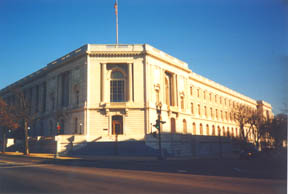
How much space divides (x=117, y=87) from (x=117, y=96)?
1.51m

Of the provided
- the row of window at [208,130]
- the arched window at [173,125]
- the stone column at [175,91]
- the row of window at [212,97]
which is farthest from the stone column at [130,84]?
the row of window at [212,97]

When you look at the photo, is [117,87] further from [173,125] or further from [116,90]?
[173,125]

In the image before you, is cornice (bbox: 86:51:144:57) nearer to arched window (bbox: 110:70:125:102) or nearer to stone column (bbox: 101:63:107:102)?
stone column (bbox: 101:63:107:102)

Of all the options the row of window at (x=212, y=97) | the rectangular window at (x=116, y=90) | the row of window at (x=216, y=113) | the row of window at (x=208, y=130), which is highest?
the row of window at (x=212, y=97)

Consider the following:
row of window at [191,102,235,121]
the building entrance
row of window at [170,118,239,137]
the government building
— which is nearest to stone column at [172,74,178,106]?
the government building

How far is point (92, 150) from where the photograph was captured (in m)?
36.6

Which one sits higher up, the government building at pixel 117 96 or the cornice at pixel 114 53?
the cornice at pixel 114 53

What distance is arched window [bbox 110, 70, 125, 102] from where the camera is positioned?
41.8 metres

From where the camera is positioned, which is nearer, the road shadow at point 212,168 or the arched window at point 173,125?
the road shadow at point 212,168

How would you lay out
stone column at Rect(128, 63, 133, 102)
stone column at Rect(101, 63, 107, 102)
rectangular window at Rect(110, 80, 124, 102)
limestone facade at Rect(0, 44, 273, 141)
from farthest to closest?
rectangular window at Rect(110, 80, 124, 102) < stone column at Rect(128, 63, 133, 102) < stone column at Rect(101, 63, 107, 102) < limestone facade at Rect(0, 44, 273, 141)

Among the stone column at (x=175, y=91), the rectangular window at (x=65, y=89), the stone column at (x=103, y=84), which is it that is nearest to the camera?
the stone column at (x=103, y=84)

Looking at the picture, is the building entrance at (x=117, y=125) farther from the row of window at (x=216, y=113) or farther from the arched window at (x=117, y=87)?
the row of window at (x=216, y=113)

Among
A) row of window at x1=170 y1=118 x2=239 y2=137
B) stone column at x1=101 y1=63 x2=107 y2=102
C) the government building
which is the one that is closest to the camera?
the government building

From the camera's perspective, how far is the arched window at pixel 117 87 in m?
41.8
